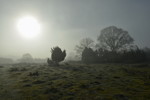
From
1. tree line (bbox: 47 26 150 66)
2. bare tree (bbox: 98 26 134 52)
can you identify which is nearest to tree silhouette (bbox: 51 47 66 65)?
tree line (bbox: 47 26 150 66)

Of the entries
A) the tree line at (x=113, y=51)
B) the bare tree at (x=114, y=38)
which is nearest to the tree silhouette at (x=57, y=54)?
the tree line at (x=113, y=51)

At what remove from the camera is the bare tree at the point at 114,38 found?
73000 millimetres

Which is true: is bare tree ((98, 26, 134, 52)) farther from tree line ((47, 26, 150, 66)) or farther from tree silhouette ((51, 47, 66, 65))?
tree silhouette ((51, 47, 66, 65))

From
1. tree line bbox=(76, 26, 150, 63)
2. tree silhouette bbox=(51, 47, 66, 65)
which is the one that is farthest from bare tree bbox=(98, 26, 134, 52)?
tree silhouette bbox=(51, 47, 66, 65)

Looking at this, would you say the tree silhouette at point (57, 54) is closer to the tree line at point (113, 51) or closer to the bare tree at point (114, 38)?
the tree line at point (113, 51)

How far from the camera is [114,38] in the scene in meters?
74.1

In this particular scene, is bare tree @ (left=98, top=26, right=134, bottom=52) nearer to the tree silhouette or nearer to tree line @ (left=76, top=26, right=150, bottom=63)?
tree line @ (left=76, top=26, right=150, bottom=63)

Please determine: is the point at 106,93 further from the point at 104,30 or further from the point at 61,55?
the point at 104,30

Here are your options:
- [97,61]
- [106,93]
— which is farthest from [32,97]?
[97,61]

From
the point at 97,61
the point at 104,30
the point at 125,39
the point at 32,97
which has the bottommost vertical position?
the point at 32,97

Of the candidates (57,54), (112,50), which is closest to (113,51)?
(112,50)

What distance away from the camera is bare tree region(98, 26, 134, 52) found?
73.0 meters

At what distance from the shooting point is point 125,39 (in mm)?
72688

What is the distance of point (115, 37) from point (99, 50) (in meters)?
10.1
